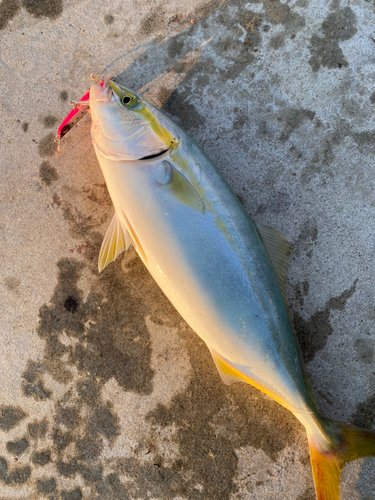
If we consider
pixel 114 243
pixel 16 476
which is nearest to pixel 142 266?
pixel 114 243

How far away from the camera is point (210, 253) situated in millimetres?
1796

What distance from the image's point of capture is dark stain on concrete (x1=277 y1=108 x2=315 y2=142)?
239cm

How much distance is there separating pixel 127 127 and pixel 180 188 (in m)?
0.50

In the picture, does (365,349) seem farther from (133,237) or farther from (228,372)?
(133,237)

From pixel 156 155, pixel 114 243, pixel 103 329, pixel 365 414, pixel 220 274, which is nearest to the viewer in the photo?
pixel 220 274

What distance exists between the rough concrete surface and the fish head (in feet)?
1.82

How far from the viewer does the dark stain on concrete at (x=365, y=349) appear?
2.32 m

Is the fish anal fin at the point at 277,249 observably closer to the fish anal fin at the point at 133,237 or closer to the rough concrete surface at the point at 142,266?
the rough concrete surface at the point at 142,266

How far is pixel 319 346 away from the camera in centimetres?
233

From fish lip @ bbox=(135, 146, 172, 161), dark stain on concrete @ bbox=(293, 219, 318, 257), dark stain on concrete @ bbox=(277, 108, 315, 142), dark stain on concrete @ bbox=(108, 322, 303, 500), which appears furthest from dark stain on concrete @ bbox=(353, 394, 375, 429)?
fish lip @ bbox=(135, 146, 172, 161)

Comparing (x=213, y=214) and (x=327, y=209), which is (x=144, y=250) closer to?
(x=213, y=214)

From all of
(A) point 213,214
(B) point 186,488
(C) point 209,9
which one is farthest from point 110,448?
(C) point 209,9

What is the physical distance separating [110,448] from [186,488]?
635 millimetres

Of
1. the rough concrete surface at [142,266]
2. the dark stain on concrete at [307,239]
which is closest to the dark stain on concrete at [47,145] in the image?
the rough concrete surface at [142,266]
